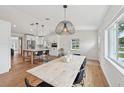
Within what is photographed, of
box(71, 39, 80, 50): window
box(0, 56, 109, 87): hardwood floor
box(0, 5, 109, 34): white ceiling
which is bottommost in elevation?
box(0, 56, 109, 87): hardwood floor

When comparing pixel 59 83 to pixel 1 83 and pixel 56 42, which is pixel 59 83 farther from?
pixel 56 42

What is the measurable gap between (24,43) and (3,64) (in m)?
6.56

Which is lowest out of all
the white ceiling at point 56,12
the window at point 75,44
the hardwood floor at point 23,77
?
the hardwood floor at point 23,77

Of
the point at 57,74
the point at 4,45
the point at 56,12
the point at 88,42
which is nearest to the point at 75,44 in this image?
the point at 88,42

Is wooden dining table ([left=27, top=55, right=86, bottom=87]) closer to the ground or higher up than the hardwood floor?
higher up

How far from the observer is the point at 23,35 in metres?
10.9

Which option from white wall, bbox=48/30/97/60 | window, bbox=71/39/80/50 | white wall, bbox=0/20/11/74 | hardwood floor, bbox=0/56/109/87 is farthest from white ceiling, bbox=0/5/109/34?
window, bbox=71/39/80/50

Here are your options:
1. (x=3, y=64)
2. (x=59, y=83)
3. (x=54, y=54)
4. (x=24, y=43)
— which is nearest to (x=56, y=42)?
(x=54, y=54)

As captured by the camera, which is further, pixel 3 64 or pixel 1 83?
pixel 3 64

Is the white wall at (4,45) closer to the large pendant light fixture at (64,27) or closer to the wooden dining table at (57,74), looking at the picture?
the large pendant light fixture at (64,27)

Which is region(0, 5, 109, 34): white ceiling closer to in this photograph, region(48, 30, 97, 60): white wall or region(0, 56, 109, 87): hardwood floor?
region(0, 56, 109, 87): hardwood floor

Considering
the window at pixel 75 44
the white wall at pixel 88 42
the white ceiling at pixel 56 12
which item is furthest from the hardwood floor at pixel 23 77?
the window at pixel 75 44
